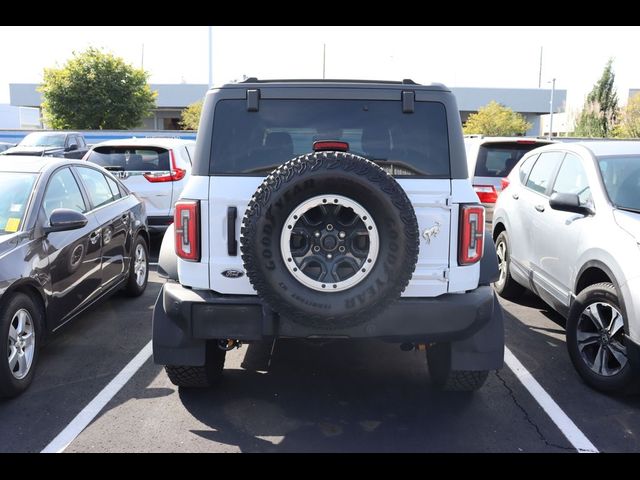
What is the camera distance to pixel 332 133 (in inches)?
133

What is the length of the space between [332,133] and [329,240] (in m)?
0.77

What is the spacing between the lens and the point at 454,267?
3.24 m

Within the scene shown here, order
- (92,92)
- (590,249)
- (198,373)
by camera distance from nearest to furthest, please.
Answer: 1. (198,373)
2. (590,249)
3. (92,92)

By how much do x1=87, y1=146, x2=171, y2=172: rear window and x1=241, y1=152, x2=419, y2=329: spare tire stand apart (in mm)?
6020

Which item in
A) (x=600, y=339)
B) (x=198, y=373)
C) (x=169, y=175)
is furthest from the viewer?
(x=169, y=175)

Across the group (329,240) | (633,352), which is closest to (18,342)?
(329,240)

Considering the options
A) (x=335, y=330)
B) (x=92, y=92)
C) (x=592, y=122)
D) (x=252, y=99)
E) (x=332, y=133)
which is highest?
(x=92, y=92)

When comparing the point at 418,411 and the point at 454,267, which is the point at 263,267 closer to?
the point at 454,267

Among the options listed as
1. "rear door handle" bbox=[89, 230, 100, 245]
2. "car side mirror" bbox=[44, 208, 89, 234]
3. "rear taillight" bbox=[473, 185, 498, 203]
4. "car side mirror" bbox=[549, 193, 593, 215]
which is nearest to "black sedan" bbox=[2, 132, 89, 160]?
"rear taillight" bbox=[473, 185, 498, 203]

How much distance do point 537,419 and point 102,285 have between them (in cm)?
384

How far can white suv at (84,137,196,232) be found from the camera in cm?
838

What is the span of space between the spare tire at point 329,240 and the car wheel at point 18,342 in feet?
5.92

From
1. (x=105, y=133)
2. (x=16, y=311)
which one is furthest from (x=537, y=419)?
(x=105, y=133)

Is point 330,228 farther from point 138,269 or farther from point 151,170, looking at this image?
point 151,170
